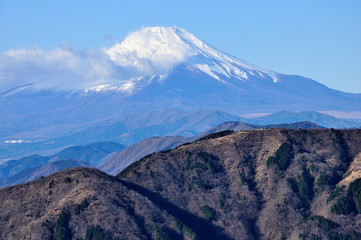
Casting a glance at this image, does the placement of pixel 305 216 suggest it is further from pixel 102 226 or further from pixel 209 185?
pixel 102 226

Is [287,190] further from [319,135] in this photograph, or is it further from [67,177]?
[67,177]

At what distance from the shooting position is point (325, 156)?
328ft

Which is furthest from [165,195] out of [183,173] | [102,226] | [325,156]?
[325,156]

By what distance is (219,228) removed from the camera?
9138 cm

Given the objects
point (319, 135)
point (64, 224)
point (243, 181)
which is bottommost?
point (64, 224)

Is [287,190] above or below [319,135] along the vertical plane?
below

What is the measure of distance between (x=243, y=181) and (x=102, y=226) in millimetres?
21197

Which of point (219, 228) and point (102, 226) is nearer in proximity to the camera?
point (102, 226)

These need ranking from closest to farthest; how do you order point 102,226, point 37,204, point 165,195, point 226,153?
1. point 102,226
2. point 37,204
3. point 165,195
4. point 226,153

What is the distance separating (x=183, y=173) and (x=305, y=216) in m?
17.7

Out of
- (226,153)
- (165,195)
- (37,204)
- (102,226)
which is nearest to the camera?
(102,226)

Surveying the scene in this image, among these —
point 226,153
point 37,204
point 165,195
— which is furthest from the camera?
point 226,153

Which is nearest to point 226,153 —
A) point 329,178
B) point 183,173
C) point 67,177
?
point 183,173

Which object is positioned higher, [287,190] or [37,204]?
[287,190]
